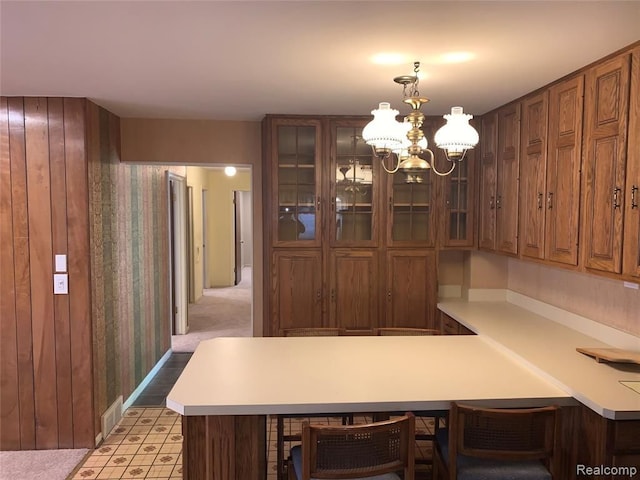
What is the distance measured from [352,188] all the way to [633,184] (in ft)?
6.73

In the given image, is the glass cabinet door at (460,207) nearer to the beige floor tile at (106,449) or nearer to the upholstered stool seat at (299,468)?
the upholstered stool seat at (299,468)

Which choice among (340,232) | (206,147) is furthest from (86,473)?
(206,147)

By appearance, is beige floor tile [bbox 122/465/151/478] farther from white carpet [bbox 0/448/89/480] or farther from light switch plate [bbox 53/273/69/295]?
light switch plate [bbox 53/273/69/295]

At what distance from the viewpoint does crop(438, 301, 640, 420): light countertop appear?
6.48 ft

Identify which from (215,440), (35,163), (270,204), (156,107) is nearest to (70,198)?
(35,163)

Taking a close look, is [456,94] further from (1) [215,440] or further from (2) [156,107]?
(1) [215,440]

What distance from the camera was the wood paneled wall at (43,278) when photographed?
127 inches

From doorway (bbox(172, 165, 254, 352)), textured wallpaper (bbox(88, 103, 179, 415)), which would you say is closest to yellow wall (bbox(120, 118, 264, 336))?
textured wallpaper (bbox(88, 103, 179, 415))

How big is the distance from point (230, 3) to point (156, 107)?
2032 millimetres

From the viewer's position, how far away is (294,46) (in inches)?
85.4

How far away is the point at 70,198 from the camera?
325 centimetres

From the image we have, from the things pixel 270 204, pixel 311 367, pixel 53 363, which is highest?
pixel 270 204

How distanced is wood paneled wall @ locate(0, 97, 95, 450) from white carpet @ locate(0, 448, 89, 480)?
67mm

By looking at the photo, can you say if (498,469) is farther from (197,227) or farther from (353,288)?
(197,227)
